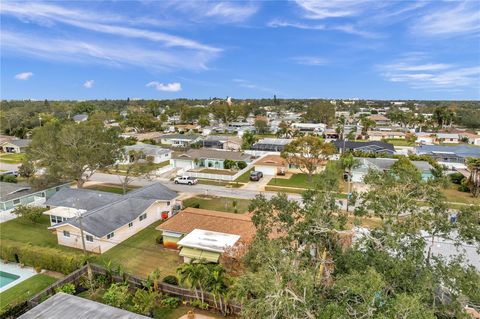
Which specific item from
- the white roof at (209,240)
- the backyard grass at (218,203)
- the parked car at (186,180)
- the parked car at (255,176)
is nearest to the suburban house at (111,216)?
the backyard grass at (218,203)

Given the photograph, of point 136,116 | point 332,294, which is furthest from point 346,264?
point 136,116

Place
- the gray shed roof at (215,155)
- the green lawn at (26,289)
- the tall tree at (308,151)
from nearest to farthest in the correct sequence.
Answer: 1. the green lawn at (26,289)
2. the tall tree at (308,151)
3. the gray shed roof at (215,155)

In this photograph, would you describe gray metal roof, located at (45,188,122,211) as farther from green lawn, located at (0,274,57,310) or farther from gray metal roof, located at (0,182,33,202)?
green lawn, located at (0,274,57,310)

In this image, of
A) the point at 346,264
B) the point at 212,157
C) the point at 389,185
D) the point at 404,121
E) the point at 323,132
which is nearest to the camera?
the point at 346,264

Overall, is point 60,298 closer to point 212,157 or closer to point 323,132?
point 212,157

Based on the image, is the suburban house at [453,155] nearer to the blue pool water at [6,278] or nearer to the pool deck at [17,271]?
the pool deck at [17,271]

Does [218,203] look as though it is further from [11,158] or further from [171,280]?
[11,158]

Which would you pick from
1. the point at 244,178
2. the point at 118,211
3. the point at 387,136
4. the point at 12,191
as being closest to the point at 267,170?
the point at 244,178

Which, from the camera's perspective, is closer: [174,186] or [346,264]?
[346,264]
